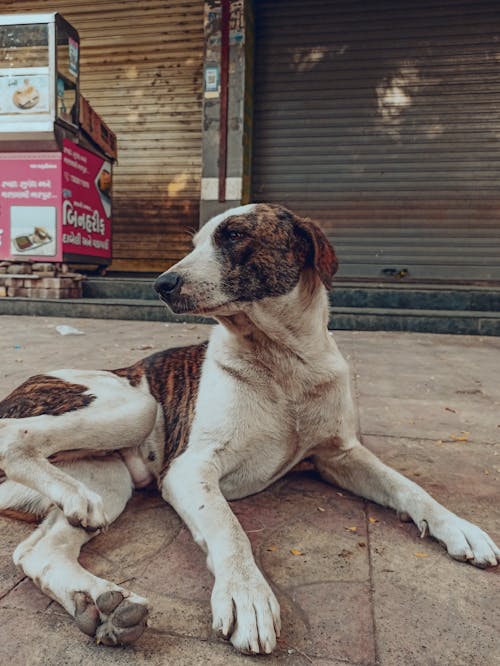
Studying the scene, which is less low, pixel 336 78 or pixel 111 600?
pixel 336 78

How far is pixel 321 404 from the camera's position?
2131 millimetres

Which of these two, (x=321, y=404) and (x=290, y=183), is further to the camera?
(x=290, y=183)

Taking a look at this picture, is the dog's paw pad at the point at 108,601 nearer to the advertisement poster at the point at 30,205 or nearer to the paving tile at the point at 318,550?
the paving tile at the point at 318,550

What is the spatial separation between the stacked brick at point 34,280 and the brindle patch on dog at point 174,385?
20.9ft

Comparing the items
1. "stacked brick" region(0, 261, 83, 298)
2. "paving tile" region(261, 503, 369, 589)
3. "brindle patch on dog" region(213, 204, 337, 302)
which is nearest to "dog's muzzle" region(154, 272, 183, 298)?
"brindle patch on dog" region(213, 204, 337, 302)

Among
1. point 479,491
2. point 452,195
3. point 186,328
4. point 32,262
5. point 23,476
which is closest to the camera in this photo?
point 23,476

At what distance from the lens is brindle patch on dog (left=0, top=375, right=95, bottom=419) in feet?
6.80

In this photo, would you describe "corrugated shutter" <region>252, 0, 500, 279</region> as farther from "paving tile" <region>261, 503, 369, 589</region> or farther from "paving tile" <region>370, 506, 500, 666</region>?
"paving tile" <region>370, 506, 500, 666</region>

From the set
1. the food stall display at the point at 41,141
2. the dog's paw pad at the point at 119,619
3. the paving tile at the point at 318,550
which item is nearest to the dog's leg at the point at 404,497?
the paving tile at the point at 318,550

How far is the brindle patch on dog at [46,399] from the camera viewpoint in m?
2.07

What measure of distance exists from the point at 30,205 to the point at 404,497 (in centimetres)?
796

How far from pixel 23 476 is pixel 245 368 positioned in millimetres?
869

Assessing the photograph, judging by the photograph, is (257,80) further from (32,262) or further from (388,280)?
(32,262)

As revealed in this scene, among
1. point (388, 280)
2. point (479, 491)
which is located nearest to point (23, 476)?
point (479, 491)
